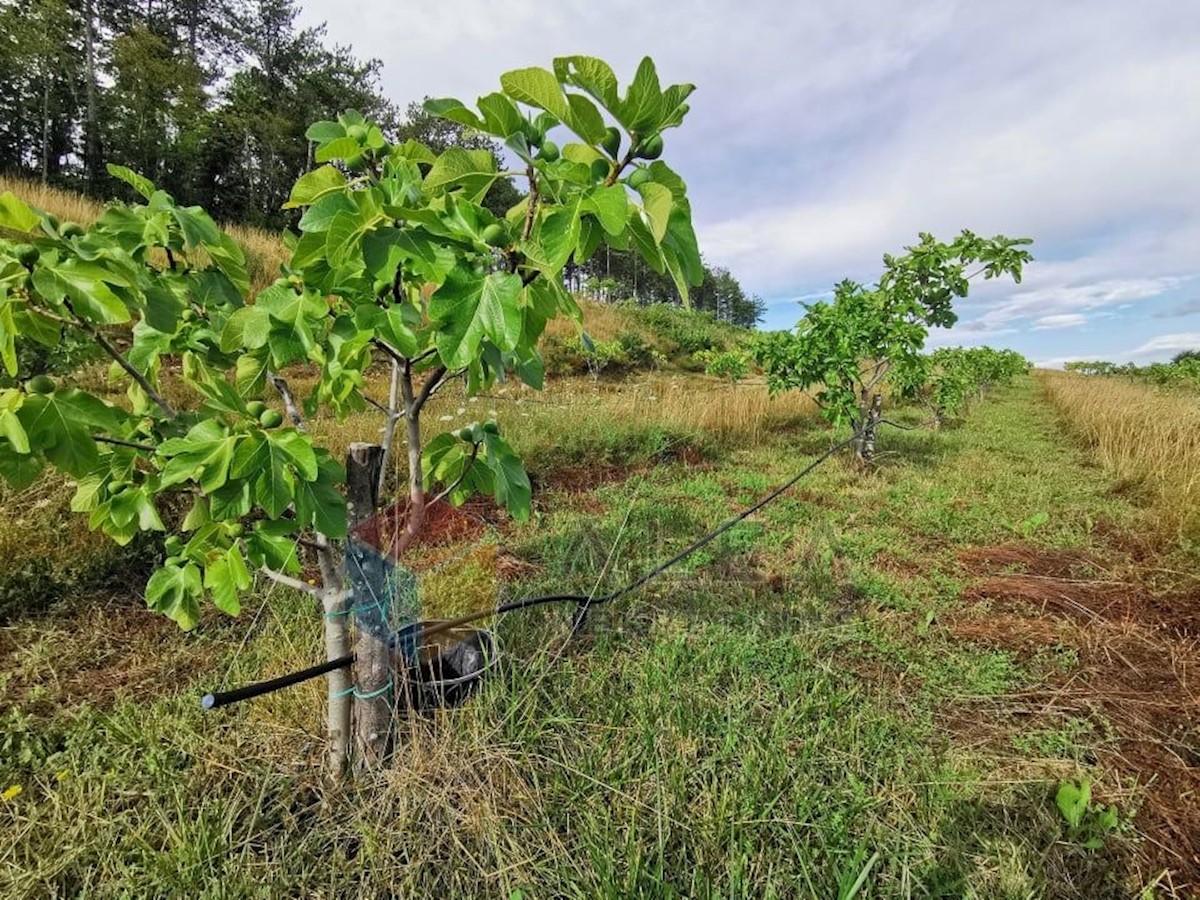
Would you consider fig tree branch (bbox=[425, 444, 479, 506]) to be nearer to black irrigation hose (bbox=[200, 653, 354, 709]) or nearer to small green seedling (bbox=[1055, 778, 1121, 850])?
black irrigation hose (bbox=[200, 653, 354, 709])

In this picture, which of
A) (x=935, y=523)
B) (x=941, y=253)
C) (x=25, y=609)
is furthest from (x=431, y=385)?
(x=941, y=253)

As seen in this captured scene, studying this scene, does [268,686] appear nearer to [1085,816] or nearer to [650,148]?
[650,148]

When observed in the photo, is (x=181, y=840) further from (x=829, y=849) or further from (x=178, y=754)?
(x=829, y=849)

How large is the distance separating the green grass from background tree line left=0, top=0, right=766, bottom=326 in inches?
497

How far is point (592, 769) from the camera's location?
4.92 feet

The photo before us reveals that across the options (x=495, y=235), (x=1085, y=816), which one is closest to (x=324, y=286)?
(x=495, y=235)

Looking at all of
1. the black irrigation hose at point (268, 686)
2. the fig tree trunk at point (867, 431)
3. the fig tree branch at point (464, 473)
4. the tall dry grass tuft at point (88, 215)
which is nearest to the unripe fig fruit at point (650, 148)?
the fig tree branch at point (464, 473)

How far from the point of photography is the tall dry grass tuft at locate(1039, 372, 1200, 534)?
3699mm

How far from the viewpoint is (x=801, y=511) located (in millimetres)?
3992

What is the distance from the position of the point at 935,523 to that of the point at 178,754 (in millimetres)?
4302

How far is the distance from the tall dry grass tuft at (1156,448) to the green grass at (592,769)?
258 centimetres

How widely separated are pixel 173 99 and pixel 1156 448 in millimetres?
26898

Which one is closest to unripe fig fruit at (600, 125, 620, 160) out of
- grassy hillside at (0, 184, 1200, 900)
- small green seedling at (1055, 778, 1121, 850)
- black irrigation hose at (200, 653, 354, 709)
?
grassy hillside at (0, 184, 1200, 900)

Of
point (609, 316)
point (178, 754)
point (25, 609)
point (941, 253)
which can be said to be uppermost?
point (609, 316)
